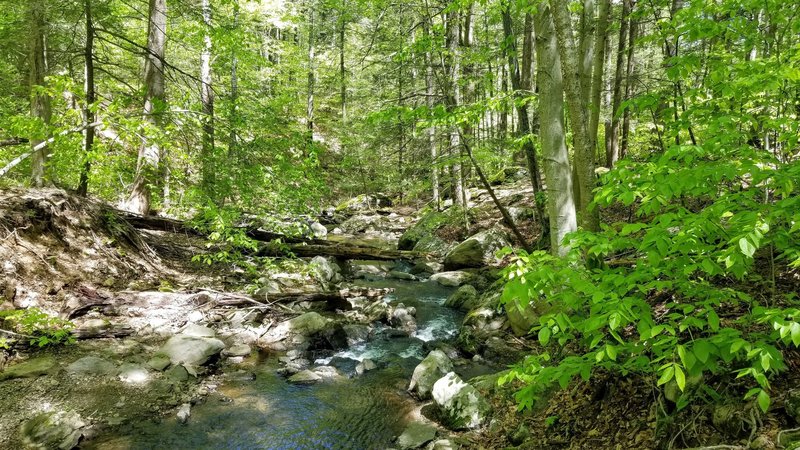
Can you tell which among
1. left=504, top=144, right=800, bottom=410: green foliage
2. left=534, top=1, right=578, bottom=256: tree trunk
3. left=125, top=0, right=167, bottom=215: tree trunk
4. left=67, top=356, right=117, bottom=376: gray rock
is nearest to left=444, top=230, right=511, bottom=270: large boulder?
left=534, top=1, right=578, bottom=256: tree trunk

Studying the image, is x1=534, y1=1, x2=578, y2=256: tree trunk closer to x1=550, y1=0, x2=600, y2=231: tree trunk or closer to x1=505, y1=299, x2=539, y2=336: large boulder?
x1=550, y1=0, x2=600, y2=231: tree trunk

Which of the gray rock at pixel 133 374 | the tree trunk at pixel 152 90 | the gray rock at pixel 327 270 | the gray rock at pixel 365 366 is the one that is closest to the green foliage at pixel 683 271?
the gray rock at pixel 365 366

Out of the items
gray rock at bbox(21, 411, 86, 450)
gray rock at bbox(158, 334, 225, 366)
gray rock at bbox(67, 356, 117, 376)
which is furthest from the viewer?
gray rock at bbox(158, 334, 225, 366)

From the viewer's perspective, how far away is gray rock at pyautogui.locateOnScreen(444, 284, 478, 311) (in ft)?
30.5

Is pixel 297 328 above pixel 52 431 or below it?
below

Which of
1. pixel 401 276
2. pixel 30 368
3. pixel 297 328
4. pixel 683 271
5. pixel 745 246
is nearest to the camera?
pixel 745 246

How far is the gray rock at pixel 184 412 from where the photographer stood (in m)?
4.91

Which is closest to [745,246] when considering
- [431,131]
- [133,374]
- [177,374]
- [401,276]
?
[177,374]

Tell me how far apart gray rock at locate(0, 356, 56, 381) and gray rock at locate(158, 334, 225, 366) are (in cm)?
126

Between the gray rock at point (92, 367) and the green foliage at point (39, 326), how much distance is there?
488 mm

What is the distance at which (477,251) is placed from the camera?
12336 millimetres

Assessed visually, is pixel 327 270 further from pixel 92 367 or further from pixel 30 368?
pixel 30 368

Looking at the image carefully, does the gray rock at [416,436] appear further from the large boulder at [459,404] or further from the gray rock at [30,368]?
the gray rock at [30,368]

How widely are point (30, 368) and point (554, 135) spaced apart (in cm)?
693
